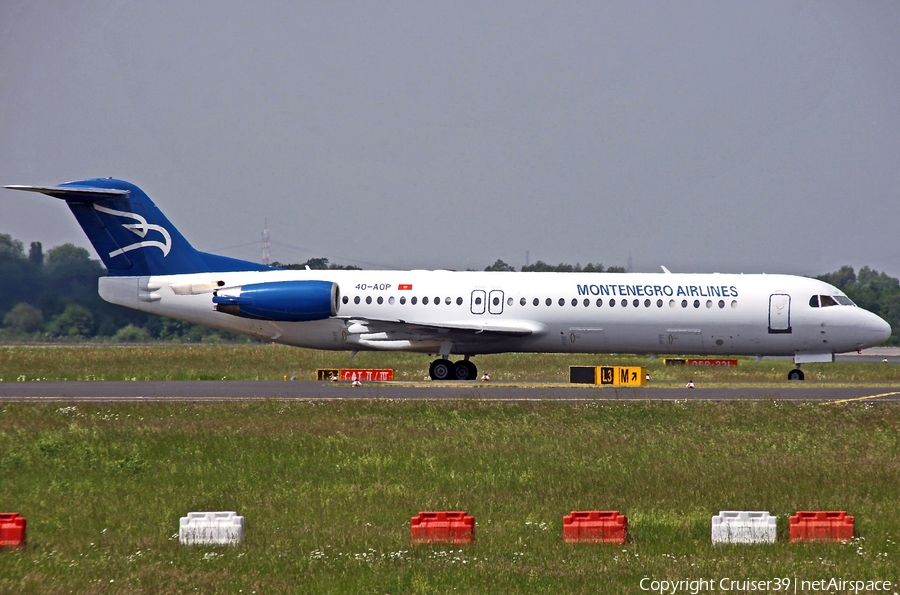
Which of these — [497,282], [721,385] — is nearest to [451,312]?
[497,282]

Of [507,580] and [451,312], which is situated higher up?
[451,312]

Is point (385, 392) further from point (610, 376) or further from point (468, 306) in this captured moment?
point (610, 376)

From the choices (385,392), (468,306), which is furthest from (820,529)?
(468,306)

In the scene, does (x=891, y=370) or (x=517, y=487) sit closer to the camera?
(x=517, y=487)

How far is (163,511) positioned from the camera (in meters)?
12.4

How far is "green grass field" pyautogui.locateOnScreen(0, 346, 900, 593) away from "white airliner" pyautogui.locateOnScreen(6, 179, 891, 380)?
Answer: 8.39 meters

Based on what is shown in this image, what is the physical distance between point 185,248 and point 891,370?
100ft

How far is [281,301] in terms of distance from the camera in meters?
30.6

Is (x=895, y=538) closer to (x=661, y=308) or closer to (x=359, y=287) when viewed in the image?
(x=661, y=308)

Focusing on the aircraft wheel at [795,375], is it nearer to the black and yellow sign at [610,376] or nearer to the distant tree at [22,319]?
the black and yellow sign at [610,376]

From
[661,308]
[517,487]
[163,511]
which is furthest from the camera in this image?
[661,308]

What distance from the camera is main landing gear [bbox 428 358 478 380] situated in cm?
3164

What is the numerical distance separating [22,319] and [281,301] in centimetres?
3918

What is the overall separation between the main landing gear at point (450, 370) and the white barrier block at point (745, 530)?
21162mm
